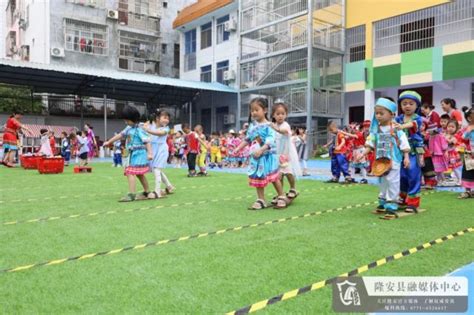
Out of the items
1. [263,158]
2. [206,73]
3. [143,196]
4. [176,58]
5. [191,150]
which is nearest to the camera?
[263,158]

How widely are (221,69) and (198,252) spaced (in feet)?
80.0

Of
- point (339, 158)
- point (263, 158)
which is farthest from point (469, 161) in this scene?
point (263, 158)

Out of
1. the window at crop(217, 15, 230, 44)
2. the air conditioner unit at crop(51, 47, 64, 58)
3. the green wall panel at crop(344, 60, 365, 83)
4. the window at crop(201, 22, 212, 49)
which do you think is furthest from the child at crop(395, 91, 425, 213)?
the air conditioner unit at crop(51, 47, 64, 58)

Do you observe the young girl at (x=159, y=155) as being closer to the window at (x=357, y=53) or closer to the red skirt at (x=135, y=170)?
the red skirt at (x=135, y=170)

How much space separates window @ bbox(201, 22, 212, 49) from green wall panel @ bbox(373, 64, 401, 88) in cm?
1212

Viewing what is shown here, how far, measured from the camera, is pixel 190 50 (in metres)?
29.8

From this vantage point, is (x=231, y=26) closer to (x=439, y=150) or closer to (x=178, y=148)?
(x=178, y=148)

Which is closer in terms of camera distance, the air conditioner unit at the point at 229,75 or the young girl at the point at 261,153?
the young girl at the point at 261,153

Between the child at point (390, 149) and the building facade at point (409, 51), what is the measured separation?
13.2 m

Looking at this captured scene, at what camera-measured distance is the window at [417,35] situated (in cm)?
1777

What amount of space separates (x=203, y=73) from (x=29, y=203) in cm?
2333

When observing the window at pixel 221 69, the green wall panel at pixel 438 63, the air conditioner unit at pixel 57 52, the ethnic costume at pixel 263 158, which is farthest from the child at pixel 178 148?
the air conditioner unit at pixel 57 52

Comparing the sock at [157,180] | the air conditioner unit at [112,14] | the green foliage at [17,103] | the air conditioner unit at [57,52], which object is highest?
the air conditioner unit at [112,14]

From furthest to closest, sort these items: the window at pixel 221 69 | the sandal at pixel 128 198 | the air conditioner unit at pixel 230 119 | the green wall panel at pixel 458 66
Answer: the window at pixel 221 69 < the air conditioner unit at pixel 230 119 < the green wall panel at pixel 458 66 < the sandal at pixel 128 198
